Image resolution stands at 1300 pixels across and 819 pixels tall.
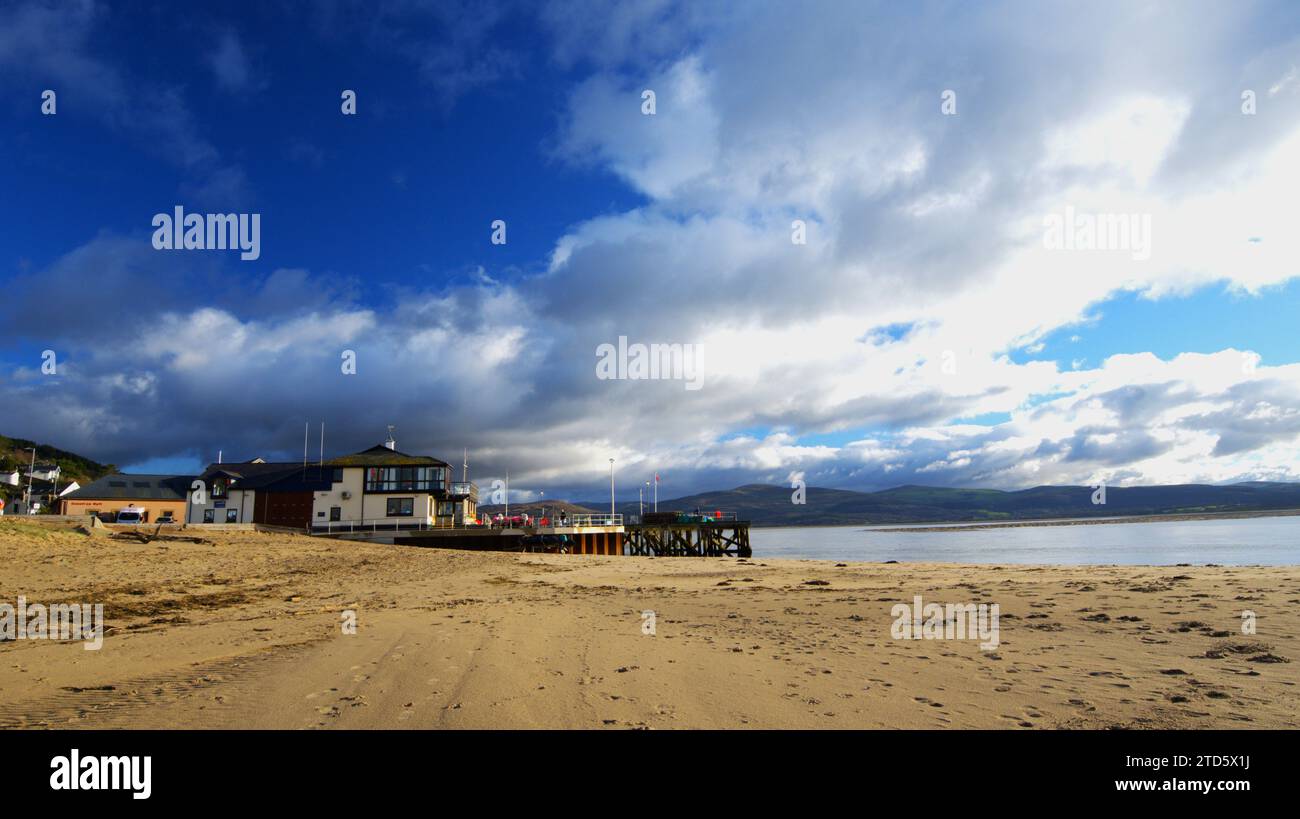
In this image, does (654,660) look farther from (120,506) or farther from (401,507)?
(120,506)

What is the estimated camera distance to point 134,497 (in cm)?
7206

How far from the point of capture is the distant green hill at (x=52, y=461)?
12519cm

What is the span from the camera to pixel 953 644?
30.1 feet

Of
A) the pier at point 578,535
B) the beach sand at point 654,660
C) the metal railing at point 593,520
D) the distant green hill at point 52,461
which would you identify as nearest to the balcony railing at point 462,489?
the pier at point 578,535

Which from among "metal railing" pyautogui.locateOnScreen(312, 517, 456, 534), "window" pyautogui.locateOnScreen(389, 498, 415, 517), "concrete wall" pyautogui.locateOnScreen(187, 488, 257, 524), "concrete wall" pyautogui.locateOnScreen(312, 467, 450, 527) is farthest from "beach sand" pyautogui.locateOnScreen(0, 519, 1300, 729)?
"concrete wall" pyautogui.locateOnScreen(187, 488, 257, 524)

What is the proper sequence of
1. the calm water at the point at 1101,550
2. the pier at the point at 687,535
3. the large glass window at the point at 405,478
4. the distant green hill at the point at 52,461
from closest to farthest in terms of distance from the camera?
the calm water at the point at 1101,550
the large glass window at the point at 405,478
the pier at the point at 687,535
the distant green hill at the point at 52,461

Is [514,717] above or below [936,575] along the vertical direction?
above

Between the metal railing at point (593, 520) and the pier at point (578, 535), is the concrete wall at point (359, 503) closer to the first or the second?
the pier at point (578, 535)

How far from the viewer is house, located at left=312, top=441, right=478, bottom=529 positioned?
64.0 metres

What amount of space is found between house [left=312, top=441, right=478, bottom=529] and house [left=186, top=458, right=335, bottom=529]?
3.86 ft
